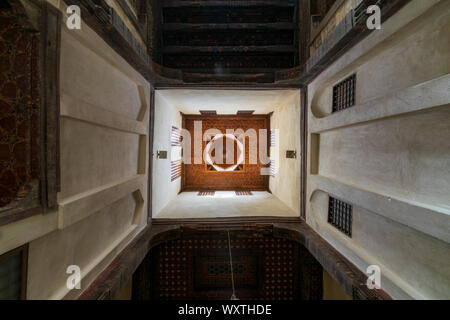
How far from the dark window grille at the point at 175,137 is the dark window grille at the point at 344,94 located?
16.0ft

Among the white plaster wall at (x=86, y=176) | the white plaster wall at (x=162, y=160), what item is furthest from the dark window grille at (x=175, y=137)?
the white plaster wall at (x=86, y=176)

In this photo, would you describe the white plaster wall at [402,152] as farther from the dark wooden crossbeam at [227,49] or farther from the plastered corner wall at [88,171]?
the plastered corner wall at [88,171]

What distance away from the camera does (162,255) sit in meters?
5.45

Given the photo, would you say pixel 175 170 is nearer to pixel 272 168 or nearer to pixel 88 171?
pixel 272 168

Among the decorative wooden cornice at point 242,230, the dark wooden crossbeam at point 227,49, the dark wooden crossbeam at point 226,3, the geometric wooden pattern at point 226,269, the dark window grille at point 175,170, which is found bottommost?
the geometric wooden pattern at point 226,269

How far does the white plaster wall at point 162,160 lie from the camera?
16.8 ft

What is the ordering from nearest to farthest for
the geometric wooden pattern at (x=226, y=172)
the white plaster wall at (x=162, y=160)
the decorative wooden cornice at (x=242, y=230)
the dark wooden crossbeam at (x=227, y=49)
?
the decorative wooden cornice at (x=242, y=230), the white plaster wall at (x=162, y=160), the dark wooden crossbeam at (x=227, y=49), the geometric wooden pattern at (x=226, y=172)

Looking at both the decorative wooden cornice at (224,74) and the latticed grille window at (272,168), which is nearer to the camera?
the decorative wooden cornice at (224,74)

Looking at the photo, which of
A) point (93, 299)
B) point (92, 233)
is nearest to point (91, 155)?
point (92, 233)

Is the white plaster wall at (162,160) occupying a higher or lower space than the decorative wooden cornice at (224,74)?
lower

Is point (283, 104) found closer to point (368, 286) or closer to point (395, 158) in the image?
point (395, 158)

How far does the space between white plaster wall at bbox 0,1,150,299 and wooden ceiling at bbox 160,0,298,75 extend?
205 cm

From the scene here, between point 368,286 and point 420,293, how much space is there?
21.8 inches

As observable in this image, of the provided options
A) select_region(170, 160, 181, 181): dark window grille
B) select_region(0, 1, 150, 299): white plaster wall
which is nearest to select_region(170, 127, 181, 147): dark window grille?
select_region(170, 160, 181, 181): dark window grille
